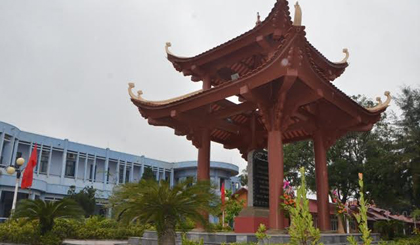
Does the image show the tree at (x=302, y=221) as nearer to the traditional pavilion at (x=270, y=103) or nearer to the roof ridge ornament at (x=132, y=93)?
the traditional pavilion at (x=270, y=103)

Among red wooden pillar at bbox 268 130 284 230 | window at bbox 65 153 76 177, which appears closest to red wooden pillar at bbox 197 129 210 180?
red wooden pillar at bbox 268 130 284 230

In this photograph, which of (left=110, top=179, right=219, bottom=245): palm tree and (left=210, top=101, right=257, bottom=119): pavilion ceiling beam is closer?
(left=110, top=179, right=219, bottom=245): palm tree

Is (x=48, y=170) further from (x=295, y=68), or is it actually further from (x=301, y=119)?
(x=295, y=68)

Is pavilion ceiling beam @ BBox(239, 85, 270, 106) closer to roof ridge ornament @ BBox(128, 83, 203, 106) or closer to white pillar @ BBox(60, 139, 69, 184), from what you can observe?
roof ridge ornament @ BBox(128, 83, 203, 106)

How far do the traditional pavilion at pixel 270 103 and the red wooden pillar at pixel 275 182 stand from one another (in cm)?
3

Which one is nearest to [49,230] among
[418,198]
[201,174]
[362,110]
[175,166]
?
[201,174]

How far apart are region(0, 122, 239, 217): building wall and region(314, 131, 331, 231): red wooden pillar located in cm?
2331

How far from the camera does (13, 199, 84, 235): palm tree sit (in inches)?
490

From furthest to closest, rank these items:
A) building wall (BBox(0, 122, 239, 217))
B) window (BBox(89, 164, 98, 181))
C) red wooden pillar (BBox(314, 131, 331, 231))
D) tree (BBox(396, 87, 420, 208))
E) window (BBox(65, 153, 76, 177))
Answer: window (BBox(89, 164, 98, 181)) < window (BBox(65, 153, 76, 177)) < building wall (BBox(0, 122, 239, 217)) < tree (BBox(396, 87, 420, 208)) < red wooden pillar (BBox(314, 131, 331, 231))

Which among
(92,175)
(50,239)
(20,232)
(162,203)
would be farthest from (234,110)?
(92,175)

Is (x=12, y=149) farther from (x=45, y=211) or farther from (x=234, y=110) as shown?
(x=234, y=110)

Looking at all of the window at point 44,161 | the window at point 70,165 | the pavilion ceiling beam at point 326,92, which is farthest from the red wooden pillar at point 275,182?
the window at point 70,165

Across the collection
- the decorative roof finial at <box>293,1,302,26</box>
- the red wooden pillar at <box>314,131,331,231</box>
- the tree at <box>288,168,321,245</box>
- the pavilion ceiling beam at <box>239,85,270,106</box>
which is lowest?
the tree at <box>288,168,321,245</box>

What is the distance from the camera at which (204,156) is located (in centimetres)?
1316
